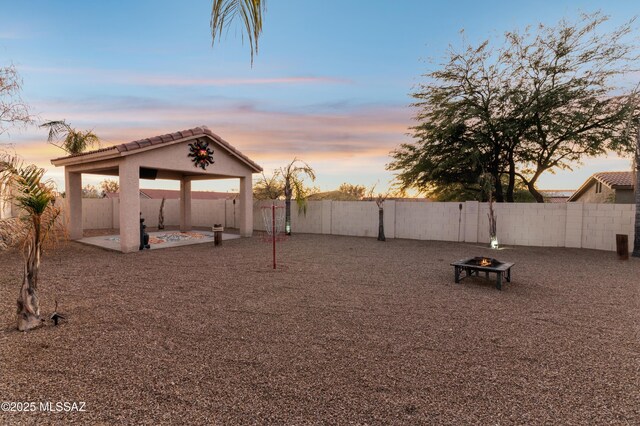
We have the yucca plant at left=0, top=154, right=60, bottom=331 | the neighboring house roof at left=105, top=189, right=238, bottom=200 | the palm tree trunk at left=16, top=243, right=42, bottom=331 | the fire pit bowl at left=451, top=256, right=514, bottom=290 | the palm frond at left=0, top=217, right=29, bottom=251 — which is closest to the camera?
the yucca plant at left=0, top=154, right=60, bottom=331

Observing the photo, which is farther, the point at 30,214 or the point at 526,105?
the point at 526,105

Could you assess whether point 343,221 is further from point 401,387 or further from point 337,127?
point 401,387

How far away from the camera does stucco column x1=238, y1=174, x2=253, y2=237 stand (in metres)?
14.6

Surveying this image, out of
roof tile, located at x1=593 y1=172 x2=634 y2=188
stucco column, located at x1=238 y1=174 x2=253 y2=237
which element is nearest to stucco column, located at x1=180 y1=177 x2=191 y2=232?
stucco column, located at x1=238 y1=174 x2=253 y2=237

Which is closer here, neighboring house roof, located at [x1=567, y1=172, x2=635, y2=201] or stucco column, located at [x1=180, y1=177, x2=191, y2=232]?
stucco column, located at [x1=180, y1=177, x2=191, y2=232]

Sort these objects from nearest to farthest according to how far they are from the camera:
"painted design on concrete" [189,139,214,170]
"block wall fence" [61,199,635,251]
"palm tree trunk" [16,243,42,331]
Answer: "palm tree trunk" [16,243,42,331]
"block wall fence" [61,199,635,251]
"painted design on concrete" [189,139,214,170]

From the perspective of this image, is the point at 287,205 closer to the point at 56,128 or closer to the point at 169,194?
the point at 56,128

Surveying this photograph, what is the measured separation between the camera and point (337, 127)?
51.0 feet

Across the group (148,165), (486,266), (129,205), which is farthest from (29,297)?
(486,266)

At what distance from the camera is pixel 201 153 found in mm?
12422

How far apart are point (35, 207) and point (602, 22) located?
2216 centimetres

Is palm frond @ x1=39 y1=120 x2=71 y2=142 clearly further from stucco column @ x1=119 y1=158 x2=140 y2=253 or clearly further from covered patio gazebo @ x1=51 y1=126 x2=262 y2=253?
stucco column @ x1=119 y1=158 x2=140 y2=253

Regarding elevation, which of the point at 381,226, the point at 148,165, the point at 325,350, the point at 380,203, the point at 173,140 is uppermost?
the point at 173,140

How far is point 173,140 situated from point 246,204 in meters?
4.46
